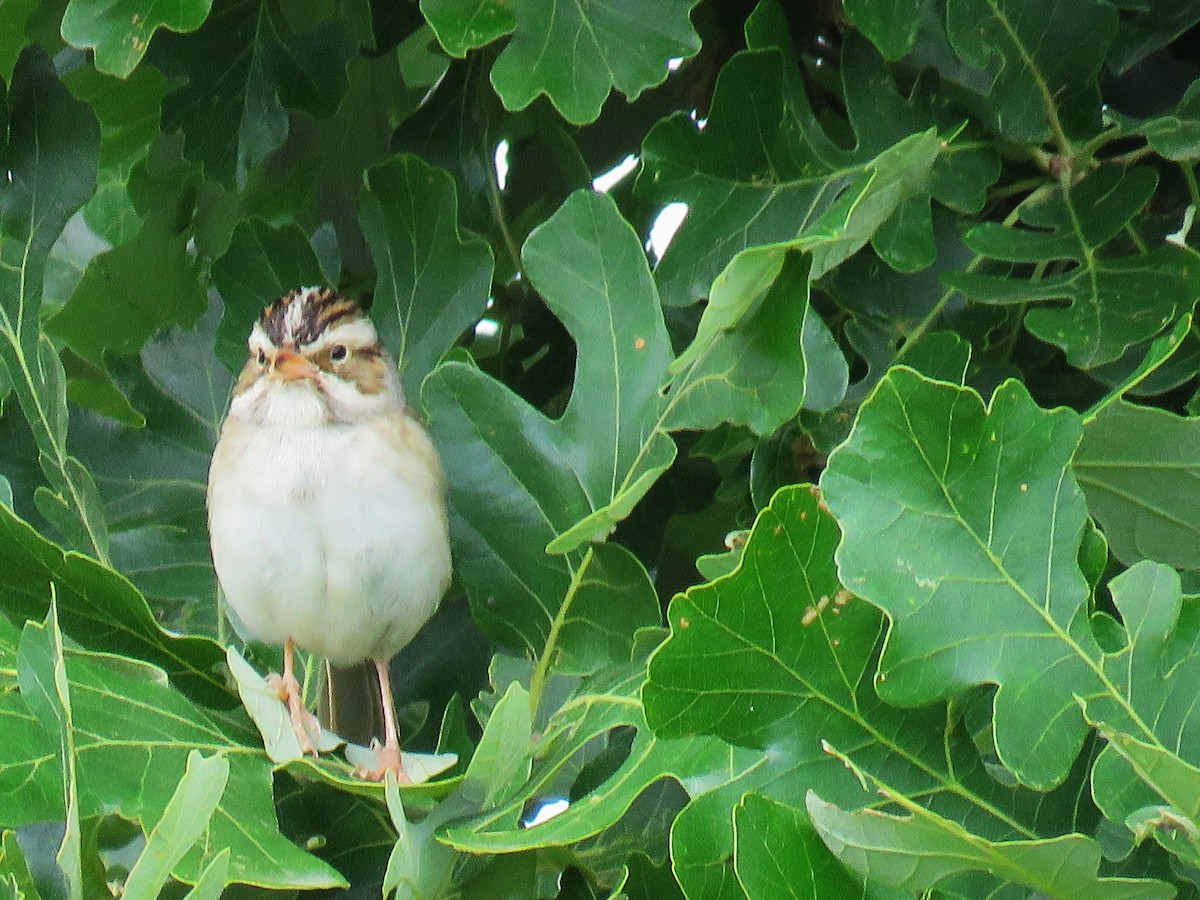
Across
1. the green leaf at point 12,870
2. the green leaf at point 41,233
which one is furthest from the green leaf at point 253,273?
the green leaf at point 12,870

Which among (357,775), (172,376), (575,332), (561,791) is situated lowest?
(561,791)

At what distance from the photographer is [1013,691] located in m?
1.45

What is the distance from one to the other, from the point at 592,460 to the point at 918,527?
62 cm

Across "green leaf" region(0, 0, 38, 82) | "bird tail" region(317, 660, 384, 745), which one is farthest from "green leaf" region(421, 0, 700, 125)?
"bird tail" region(317, 660, 384, 745)

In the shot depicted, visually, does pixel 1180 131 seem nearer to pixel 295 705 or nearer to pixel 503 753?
pixel 503 753

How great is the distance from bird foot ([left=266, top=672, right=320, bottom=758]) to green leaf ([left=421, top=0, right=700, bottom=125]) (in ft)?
2.63

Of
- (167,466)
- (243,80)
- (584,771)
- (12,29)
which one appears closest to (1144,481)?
(584,771)

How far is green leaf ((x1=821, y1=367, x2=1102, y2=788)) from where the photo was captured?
1.42 m

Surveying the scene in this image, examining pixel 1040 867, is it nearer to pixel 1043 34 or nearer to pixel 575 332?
pixel 575 332

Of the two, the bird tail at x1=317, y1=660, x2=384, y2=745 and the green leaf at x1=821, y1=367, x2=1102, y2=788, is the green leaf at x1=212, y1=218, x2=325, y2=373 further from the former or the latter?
the green leaf at x1=821, y1=367, x2=1102, y2=788

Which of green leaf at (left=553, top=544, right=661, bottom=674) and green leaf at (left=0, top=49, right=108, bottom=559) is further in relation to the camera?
green leaf at (left=0, top=49, right=108, bottom=559)

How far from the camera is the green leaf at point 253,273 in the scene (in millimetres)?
2387

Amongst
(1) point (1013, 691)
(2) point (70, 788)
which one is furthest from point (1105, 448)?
(2) point (70, 788)

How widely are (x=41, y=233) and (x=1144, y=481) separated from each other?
1.49 m
